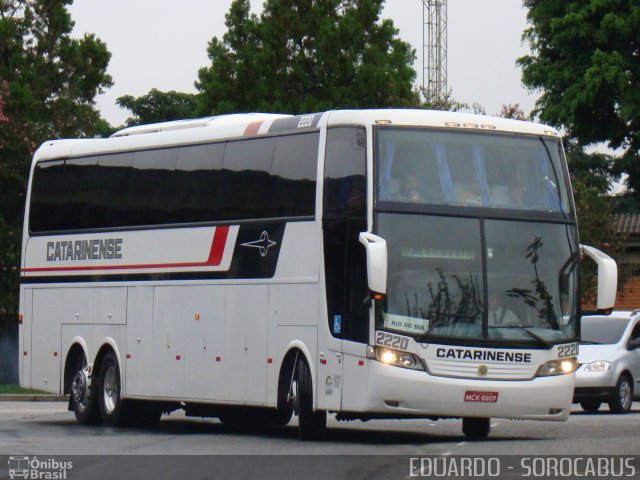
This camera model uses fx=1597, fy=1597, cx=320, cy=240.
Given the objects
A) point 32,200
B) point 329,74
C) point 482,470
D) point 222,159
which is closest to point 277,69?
point 329,74

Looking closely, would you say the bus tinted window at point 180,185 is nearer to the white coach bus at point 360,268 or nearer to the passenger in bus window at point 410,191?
the white coach bus at point 360,268

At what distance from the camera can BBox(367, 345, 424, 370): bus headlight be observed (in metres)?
16.9

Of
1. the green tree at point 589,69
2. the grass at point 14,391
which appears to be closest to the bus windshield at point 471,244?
the grass at point 14,391

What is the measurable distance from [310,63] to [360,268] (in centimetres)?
2912

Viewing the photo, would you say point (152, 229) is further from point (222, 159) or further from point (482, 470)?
point (482, 470)

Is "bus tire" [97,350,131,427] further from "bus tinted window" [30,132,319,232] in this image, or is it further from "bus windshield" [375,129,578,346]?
"bus windshield" [375,129,578,346]

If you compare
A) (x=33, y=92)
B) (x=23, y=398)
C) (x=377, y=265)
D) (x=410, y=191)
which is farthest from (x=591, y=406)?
(x=33, y=92)

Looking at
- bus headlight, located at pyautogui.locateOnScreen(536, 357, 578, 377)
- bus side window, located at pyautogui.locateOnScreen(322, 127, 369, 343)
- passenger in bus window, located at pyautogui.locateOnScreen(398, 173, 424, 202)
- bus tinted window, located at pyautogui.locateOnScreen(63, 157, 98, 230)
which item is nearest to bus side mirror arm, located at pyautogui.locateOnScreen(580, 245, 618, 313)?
bus headlight, located at pyautogui.locateOnScreen(536, 357, 578, 377)

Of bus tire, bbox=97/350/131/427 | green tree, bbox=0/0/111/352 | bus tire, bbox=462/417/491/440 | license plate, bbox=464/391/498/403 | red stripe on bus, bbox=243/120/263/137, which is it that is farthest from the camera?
green tree, bbox=0/0/111/352

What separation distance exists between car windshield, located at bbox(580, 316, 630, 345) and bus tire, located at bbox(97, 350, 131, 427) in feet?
33.0

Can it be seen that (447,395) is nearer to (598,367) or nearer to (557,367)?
(557,367)

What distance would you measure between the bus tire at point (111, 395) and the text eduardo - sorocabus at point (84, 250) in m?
1.39

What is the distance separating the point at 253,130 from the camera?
19.8m

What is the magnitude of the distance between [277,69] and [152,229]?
83.1 ft
